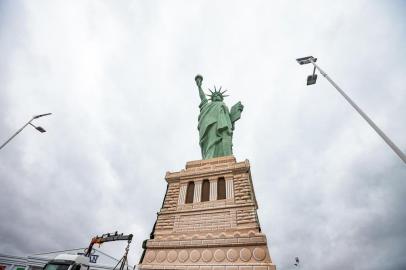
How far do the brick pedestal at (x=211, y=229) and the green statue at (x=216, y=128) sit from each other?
3.22m

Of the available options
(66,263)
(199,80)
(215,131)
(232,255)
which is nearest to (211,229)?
(232,255)

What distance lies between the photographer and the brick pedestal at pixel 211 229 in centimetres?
1064

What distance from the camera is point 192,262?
1107 centimetres

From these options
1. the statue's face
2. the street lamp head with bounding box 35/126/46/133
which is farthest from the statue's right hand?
the street lamp head with bounding box 35/126/46/133

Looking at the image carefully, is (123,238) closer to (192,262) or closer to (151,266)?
(151,266)

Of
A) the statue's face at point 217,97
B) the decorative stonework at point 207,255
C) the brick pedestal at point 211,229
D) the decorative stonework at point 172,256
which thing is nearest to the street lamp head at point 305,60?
the brick pedestal at point 211,229

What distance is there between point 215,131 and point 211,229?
33.8ft

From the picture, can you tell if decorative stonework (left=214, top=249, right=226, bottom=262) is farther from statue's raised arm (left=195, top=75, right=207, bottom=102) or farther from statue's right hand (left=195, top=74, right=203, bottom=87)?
statue's right hand (left=195, top=74, right=203, bottom=87)

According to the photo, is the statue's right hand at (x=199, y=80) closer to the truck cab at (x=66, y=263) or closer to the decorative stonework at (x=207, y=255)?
the decorative stonework at (x=207, y=255)

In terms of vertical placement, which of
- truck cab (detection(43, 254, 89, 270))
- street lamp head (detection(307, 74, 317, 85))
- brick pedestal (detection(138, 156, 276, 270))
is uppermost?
street lamp head (detection(307, 74, 317, 85))

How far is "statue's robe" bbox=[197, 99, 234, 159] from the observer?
63.1ft

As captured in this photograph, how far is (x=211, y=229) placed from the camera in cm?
1229

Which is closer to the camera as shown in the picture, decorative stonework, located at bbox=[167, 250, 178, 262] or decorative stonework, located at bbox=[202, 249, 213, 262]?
decorative stonework, located at bbox=[202, 249, 213, 262]

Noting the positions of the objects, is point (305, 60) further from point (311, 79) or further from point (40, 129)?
point (40, 129)
